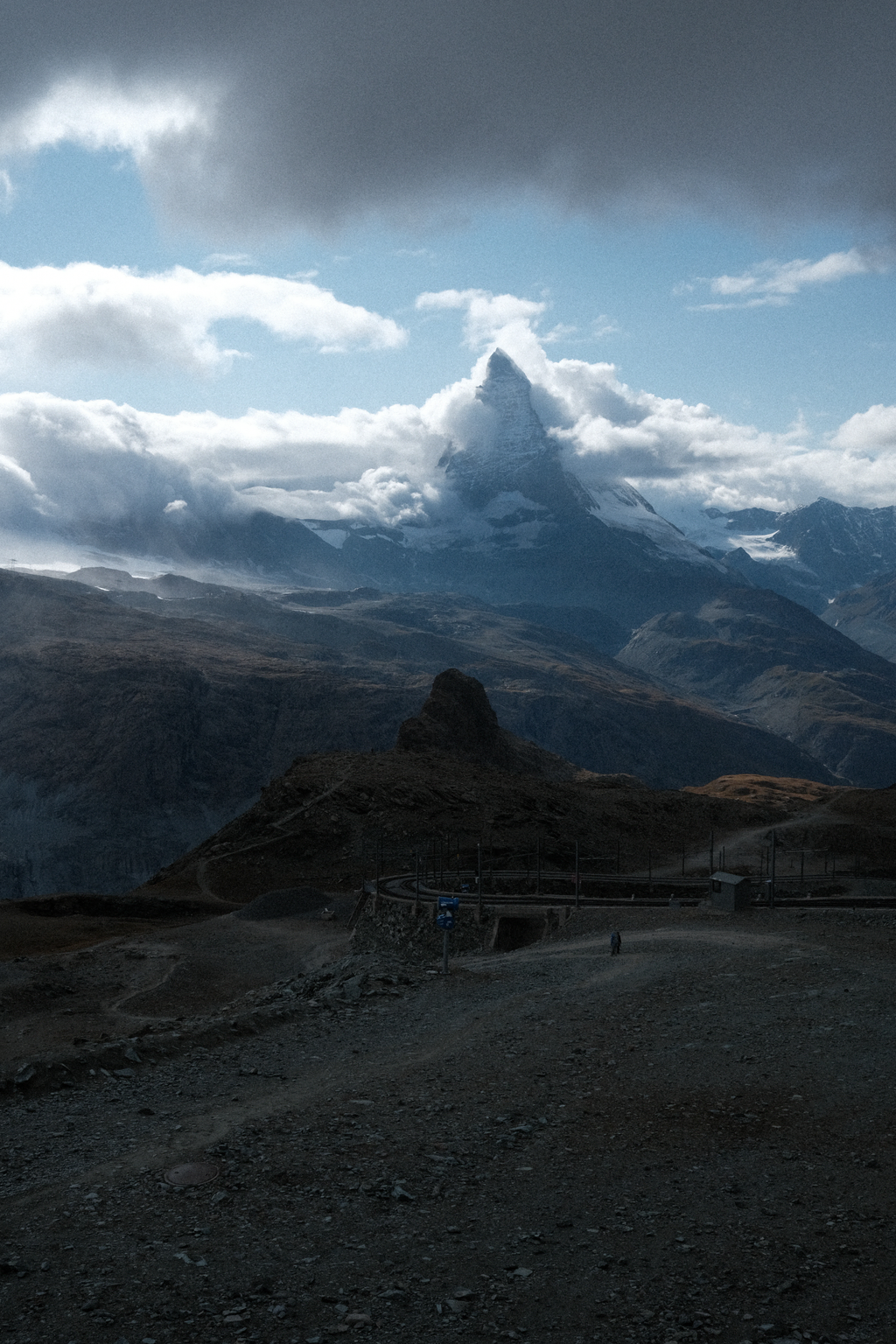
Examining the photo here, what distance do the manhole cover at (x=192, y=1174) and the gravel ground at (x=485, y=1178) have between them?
0.17m

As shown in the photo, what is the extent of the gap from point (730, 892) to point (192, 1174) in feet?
122

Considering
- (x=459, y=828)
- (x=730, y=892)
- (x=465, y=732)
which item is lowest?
(x=459, y=828)

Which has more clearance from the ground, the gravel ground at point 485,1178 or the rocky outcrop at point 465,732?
the rocky outcrop at point 465,732

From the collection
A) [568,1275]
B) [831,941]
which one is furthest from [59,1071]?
[831,941]

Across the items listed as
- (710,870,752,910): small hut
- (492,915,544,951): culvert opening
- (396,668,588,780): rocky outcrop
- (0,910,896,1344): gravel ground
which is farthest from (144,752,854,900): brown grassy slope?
(0,910,896,1344): gravel ground

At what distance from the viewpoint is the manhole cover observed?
18.1m

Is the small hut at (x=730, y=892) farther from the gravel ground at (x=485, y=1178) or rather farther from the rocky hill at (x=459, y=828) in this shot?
the rocky hill at (x=459, y=828)

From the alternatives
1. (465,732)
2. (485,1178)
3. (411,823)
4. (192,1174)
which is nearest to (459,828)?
(411,823)

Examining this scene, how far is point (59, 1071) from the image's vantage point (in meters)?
25.0

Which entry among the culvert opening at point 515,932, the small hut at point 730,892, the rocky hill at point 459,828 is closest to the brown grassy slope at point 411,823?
the rocky hill at point 459,828

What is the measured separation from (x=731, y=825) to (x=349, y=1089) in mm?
86542

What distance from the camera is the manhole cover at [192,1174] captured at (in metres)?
18.1

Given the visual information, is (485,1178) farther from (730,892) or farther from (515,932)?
(730,892)

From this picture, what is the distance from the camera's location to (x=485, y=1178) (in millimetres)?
18750
